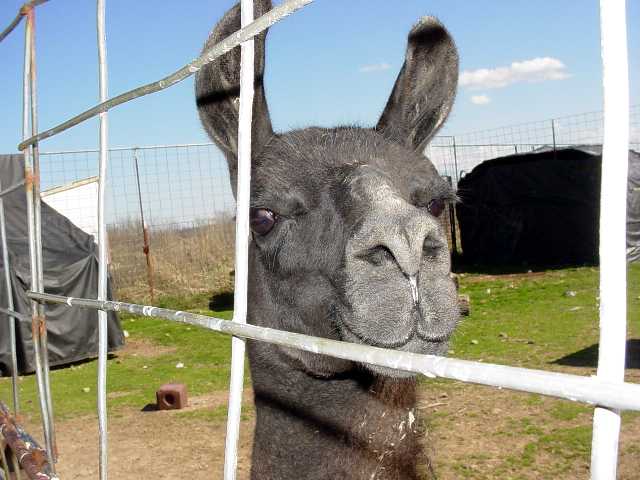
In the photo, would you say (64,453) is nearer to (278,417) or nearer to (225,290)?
(278,417)

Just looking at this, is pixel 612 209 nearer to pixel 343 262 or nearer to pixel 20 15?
pixel 343 262

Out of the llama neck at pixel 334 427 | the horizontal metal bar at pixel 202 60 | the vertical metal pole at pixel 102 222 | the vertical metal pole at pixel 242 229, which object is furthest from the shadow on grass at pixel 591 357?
the vertical metal pole at pixel 242 229

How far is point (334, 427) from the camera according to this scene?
2658 mm

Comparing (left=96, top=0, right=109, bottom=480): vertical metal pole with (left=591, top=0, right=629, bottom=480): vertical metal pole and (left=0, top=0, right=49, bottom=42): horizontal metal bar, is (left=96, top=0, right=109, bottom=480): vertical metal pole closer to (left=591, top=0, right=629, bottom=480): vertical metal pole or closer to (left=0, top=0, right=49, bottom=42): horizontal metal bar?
(left=0, top=0, right=49, bottom=42): horizontal metal bar

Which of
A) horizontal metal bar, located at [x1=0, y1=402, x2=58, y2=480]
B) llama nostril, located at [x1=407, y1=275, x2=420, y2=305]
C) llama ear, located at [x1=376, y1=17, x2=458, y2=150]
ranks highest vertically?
llama ear, located at [x1=376, y1=17, x2=458, y2=150]

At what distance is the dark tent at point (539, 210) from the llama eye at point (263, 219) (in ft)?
46.1

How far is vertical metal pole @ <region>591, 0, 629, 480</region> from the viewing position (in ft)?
2.54

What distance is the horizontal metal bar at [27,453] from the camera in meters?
2.54

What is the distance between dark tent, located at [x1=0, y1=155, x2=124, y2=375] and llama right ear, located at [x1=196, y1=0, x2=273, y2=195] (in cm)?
813

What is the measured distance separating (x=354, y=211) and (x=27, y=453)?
1.89 m

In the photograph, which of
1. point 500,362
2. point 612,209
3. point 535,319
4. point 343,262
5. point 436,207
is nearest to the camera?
point 612,209

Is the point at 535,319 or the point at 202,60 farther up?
the point at 202,60

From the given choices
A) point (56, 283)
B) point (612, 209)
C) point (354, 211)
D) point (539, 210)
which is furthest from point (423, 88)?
point (539, 210)

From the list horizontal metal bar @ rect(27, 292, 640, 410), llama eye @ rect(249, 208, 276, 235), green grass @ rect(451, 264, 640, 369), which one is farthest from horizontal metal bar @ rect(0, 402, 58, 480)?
green grass @ rect(451, 264, 640, 369)
